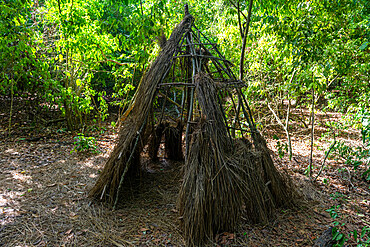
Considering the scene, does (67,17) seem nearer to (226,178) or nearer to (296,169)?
(226,178)

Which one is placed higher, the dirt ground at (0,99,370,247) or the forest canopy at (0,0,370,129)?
the forest canopy at (0,0,370,129)

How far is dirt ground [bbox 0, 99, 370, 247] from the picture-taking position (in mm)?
→ 2699

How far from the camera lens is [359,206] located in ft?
11.9

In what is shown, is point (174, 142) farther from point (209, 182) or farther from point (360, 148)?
point (360, 148)

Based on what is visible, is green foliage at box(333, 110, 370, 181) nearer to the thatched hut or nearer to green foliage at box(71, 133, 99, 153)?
the thatched hut

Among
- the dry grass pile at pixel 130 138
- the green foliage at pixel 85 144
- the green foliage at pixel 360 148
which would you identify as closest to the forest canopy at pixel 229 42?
the green foliage at pixel 360 148

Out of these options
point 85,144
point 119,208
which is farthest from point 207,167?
point 85,144

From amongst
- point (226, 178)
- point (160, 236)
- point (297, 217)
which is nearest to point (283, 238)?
point (297, 217)

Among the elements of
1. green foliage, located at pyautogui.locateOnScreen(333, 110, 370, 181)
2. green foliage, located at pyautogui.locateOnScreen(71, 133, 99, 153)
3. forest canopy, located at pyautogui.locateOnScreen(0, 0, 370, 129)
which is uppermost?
forest canopy, located at pyautogui.locateOnScreen(0, 0, 370, 129)

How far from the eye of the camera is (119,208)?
10.7 ft

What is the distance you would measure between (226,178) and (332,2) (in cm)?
326

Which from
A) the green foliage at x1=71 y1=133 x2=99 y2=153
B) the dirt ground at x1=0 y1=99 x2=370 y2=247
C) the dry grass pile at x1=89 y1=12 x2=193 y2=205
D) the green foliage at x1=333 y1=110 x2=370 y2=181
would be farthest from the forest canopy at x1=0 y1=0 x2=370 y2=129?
the dirt ground at x1=0 y1=99 x2=370 y2=247

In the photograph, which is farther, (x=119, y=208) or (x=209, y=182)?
(x=119, y=208)

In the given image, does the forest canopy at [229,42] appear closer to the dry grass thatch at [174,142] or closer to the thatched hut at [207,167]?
the thatched hut at [207,167]
